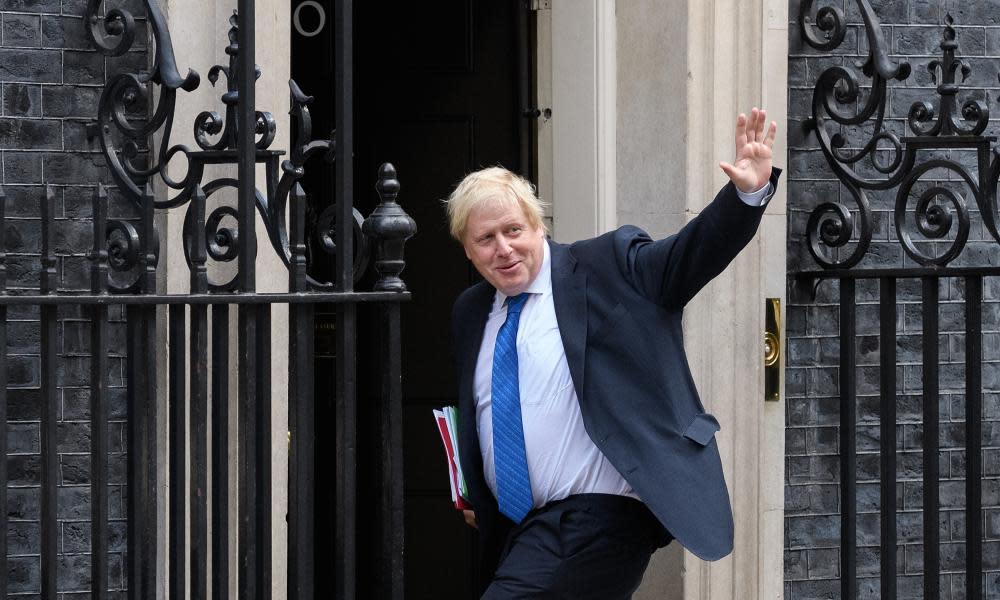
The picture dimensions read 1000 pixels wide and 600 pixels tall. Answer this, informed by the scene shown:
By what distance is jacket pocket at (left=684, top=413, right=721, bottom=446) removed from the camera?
12.6ft

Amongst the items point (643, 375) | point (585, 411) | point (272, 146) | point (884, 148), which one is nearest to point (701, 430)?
point (643, 375)

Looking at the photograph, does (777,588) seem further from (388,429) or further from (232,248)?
(232,248)

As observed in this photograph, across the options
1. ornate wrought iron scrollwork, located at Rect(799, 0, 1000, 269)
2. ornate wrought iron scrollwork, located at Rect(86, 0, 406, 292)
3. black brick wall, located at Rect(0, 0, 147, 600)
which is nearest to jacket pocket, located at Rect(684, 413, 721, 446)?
ornate wrought iron scrollwork, located at Rect(86, 0, 406, 292)

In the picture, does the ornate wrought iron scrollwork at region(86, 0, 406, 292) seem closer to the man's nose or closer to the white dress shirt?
the man's nose

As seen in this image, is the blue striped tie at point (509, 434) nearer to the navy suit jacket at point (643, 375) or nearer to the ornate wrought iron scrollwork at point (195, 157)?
the navy suit jacket at point (643, 375)

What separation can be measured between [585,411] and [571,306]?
0.28m

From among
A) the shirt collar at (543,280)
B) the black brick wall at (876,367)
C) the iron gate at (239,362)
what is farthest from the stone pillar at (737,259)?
the iron gate at (239,362)

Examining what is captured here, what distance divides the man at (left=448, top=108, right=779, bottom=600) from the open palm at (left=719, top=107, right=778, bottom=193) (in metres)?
0.24

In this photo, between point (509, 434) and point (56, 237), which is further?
point (56, 237)

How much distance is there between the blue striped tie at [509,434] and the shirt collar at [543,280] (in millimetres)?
Answer: 118

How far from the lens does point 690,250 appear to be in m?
3.68

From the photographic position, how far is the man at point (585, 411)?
12.5 ft

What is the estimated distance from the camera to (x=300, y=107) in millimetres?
3881

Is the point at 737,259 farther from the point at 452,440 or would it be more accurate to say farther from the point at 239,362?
the point at 239,362
